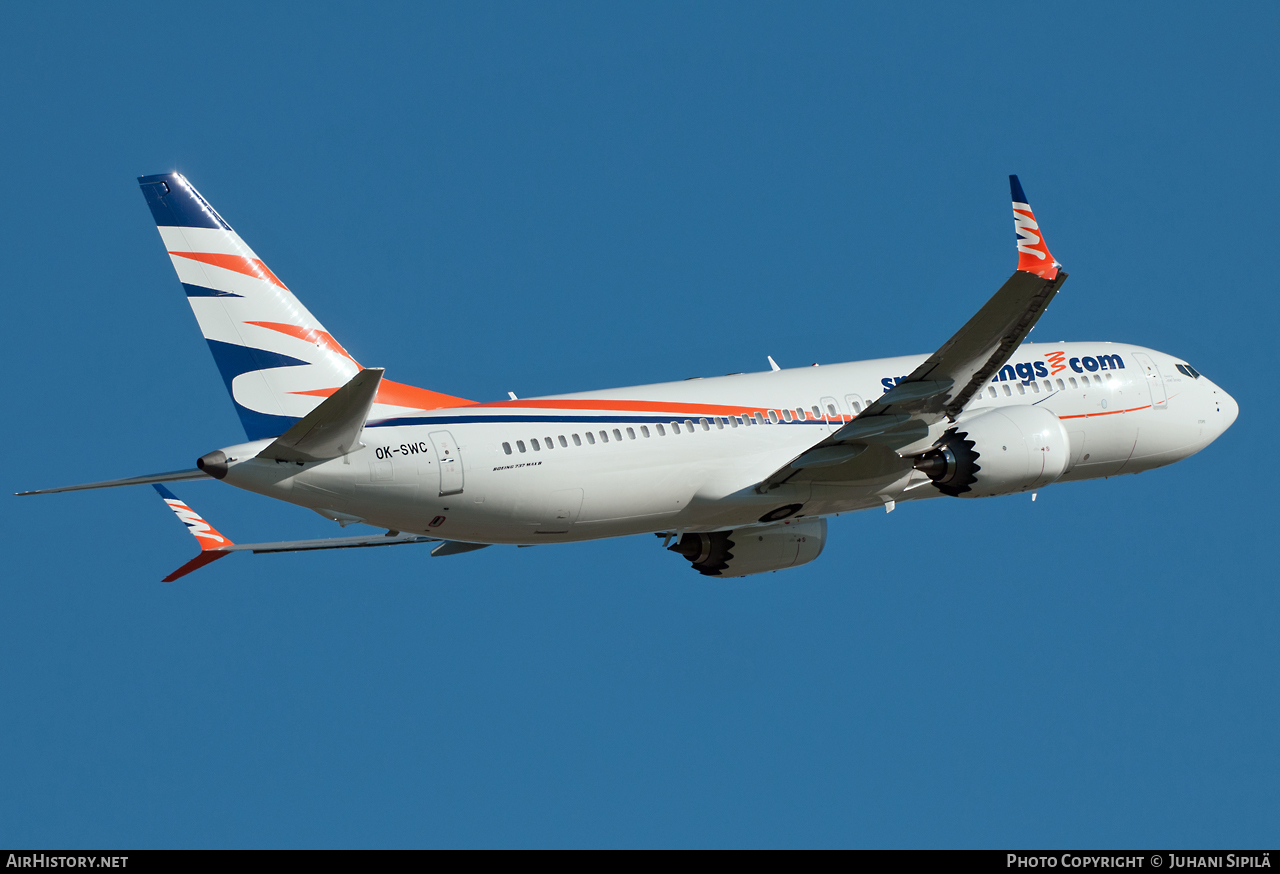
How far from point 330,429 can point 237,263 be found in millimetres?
4689

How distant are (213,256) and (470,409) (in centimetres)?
544

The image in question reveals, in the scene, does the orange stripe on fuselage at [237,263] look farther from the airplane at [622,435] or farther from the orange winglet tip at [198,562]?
the orange winglet tip at [198,562]

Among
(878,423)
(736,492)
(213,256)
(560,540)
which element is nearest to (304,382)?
(213,256)

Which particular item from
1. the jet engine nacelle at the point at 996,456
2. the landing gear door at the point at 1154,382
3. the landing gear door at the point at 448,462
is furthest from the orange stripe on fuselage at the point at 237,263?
the landing gear door at the point at 1154,382

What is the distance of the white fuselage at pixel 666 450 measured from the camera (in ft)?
96.7

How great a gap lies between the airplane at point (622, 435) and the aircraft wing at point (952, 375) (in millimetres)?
45

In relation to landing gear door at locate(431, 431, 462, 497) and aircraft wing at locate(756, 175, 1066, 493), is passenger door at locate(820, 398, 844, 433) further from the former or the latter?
landing gear door at locate(431, 431, 462, 497)

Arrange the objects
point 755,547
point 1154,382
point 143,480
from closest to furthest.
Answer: point 143,480 → point 755,547 → point 1154,382

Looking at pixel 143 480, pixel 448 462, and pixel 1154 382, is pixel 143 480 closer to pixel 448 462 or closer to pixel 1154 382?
pixel 448 462

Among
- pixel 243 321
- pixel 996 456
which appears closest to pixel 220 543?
pixel 243 321

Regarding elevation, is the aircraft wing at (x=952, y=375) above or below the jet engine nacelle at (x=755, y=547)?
above

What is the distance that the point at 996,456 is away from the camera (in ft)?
107

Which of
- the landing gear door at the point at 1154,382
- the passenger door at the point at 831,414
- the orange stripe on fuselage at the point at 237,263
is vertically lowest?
the passenger door at the point at 831,414

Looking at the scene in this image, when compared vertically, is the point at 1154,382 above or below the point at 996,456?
above
